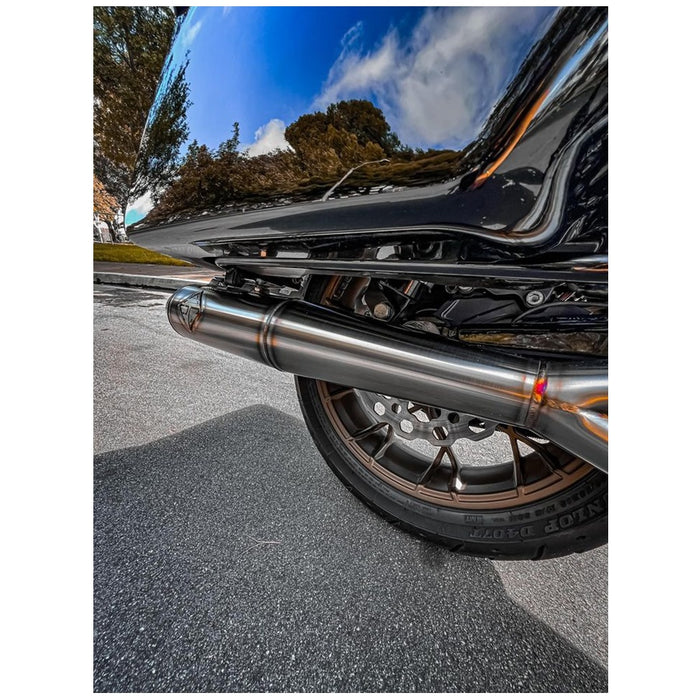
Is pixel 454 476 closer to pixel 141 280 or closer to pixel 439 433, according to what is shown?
pixel 439 433

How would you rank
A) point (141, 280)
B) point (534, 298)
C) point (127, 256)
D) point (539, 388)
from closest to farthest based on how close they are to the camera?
1. point (539, 388)
2. point (534, 298)
3. point (141, 280)
4. point (127, 256)

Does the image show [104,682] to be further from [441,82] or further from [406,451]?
[441,82]

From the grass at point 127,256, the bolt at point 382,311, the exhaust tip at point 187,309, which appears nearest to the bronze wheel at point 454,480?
the bolt at point 382,311

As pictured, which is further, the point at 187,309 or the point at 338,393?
the point at 338,393

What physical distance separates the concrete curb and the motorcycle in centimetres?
412

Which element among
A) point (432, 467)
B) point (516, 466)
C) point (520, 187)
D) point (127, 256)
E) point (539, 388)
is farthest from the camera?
point (127, 256)

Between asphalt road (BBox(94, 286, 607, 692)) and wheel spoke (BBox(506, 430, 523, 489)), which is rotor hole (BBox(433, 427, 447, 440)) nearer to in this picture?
wheel spoke (BBox(506, 430, 523, 489))

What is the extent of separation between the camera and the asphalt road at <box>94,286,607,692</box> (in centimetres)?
61

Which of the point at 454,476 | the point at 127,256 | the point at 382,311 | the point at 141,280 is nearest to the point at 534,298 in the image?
the point at 382,311

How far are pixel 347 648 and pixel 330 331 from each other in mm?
572

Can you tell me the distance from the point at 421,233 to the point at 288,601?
0.74 m

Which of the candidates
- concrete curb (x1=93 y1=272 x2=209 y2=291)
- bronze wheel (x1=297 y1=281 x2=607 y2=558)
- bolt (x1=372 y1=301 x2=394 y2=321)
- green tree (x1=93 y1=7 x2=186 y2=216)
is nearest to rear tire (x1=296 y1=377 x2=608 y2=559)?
bronze wheel (x1=297 y1=281 x2=607 y2=558)

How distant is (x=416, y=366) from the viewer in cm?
62

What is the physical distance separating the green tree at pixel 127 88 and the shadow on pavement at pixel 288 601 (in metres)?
0.80
